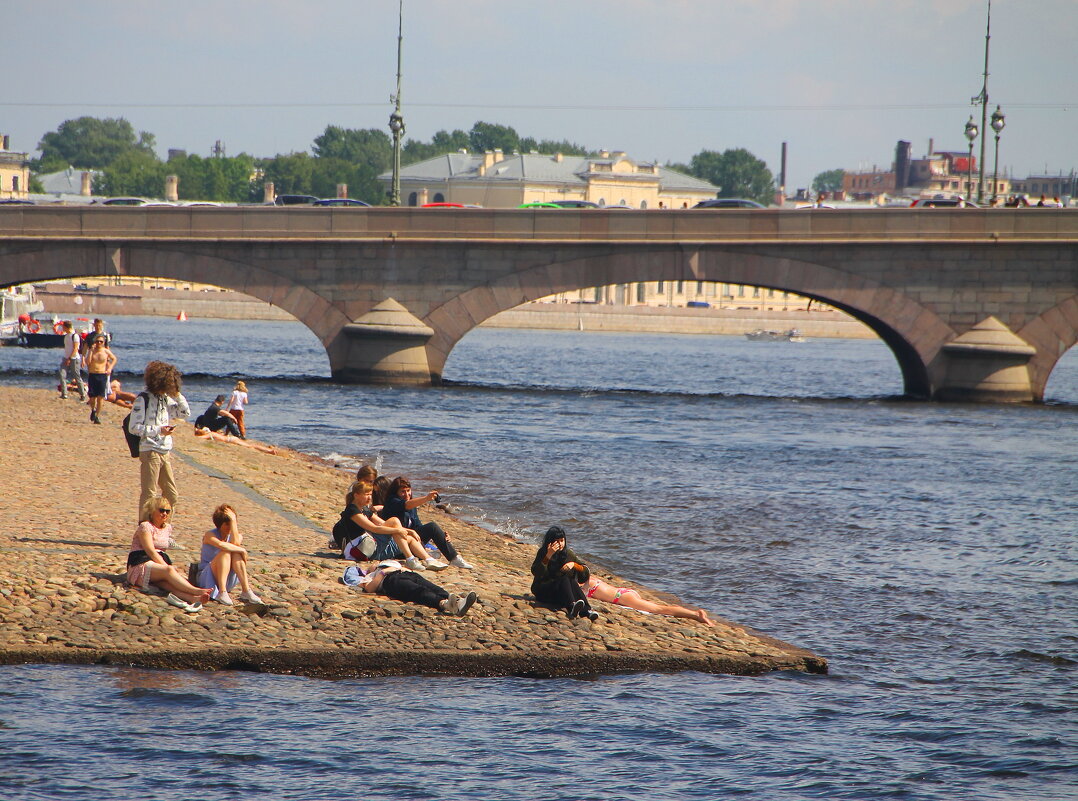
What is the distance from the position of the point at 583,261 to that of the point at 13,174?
352 feet

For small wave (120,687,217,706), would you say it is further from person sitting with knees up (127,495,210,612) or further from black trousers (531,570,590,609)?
black trousers (531,570,590,609)

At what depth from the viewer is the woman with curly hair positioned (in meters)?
13.9

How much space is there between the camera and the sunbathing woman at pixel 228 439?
25984 millimetres

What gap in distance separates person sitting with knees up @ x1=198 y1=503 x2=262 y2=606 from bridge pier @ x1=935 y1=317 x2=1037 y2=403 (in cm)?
3384

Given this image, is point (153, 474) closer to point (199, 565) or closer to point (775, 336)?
point (199, 565)

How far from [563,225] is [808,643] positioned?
2942 centimetres

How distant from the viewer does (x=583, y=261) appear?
43.2 meters

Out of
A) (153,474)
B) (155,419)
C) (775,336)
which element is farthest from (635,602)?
(775,336)

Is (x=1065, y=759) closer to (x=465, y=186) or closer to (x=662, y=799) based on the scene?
(x=662, y=799)

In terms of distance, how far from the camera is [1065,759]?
11523 millimetres

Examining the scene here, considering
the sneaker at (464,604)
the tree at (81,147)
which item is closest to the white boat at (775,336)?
the sneaker at (464,604)

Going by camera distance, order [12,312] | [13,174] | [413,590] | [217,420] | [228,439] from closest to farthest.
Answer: [413,590], [228,439], [217,420], [12,312], [13,174]

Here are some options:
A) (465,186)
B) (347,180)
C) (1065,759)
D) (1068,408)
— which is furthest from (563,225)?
(347,180)

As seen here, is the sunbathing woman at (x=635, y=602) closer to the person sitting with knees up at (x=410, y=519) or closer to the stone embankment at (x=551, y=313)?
the person sitting with knees up at (x=410, y=519)
